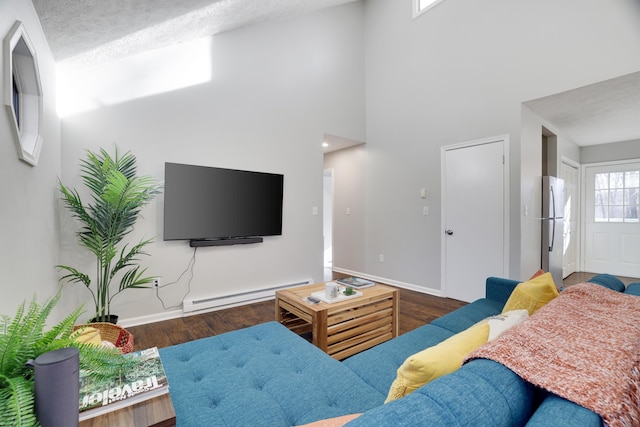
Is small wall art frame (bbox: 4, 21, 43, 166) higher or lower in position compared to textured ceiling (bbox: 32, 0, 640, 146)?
lower

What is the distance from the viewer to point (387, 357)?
1.38 metres

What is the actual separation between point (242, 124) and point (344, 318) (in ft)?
8.17

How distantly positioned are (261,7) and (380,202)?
2.90 m

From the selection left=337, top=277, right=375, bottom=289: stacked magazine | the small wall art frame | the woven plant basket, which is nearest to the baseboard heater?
the woven plant basket

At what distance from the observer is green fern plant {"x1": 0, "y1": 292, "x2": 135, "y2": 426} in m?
0.54

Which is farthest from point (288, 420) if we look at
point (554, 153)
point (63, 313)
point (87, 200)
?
point (554, 153)

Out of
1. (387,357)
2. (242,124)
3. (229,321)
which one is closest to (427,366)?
(387,357)

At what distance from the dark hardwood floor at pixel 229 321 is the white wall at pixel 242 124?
0.22 meters

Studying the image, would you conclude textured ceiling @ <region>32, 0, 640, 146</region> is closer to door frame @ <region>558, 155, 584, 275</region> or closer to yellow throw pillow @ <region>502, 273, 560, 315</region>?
door frame @ <region>558, 155, 584, 275</region>

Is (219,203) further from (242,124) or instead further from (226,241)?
(242,124)

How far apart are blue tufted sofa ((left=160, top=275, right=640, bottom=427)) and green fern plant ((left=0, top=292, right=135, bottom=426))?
38 centimetres

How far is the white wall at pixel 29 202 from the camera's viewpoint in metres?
1.28

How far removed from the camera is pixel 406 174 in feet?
13.3

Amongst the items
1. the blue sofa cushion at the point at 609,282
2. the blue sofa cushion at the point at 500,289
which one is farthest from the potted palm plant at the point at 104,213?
the blue sofa cushion at the point at 609,282
